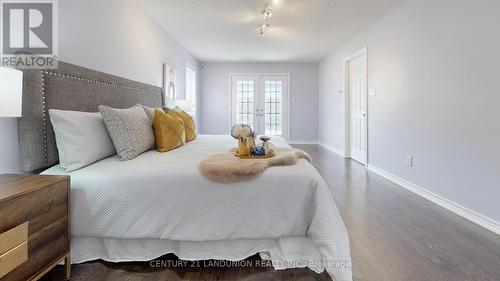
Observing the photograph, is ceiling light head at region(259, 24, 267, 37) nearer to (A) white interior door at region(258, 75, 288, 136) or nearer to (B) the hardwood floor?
(A) white interior door at region(258, 75, 288, 136)

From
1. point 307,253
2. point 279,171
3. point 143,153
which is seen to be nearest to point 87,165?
point 143,153

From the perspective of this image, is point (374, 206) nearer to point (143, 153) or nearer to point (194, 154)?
point (194, 154)

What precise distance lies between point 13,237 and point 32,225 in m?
0.11

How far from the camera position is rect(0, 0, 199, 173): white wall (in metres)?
1.74

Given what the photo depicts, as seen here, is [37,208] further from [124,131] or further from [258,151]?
[258,151]

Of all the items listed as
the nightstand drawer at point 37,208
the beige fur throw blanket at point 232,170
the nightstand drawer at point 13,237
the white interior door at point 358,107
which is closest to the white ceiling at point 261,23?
the white interior door at point 358,107

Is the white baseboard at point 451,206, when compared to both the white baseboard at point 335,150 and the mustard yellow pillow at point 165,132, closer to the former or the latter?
the white baseboard at point 335,150

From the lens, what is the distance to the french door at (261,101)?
769 centimetres

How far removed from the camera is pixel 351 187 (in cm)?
338

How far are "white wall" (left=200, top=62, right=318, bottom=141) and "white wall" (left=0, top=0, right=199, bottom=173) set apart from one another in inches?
124

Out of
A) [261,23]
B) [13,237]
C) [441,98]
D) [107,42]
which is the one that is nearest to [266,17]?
[261,23]

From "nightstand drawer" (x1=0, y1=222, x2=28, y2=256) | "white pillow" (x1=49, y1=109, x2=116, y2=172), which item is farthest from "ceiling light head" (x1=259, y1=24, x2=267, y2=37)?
"nightstand drawer" (x1=0, y1=222, x2=28, y2=256)

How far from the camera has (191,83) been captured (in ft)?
21.9

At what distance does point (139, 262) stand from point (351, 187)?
2.59 meters
